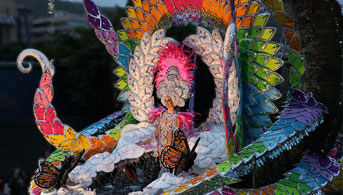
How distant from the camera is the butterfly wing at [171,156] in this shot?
16.1 feet

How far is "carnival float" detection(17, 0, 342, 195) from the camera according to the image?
4812mm

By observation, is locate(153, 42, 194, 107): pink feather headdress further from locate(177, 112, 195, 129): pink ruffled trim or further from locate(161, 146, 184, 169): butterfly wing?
locate(161, 146, 184, 169): butterfly wing

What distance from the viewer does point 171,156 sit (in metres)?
4.93

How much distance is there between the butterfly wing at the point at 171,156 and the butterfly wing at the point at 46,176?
1063 millimetres

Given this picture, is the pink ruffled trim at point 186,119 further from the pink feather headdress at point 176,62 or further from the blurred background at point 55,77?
the blurred background at point 55,77

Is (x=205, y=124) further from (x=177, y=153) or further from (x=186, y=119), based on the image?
A: (x=177, y=153)

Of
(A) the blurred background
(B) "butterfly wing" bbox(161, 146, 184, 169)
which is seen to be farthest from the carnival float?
(A) the blurred background

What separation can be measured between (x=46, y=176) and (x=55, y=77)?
24.2 ft

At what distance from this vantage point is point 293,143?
495 cm

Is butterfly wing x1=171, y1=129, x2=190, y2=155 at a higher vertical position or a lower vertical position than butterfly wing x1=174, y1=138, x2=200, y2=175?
higher

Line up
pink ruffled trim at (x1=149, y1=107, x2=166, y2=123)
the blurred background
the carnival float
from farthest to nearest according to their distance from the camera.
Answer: the blurred background
pink ruffled trim at (x1=149, y1=107, x2=166, y2=123)
the carnival float

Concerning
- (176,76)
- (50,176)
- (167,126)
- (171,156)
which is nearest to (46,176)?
(50,176)

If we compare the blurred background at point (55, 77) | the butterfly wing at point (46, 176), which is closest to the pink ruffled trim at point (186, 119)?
the butterfly wing at point (46, 176)

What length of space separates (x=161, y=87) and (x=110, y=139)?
0.86 m
